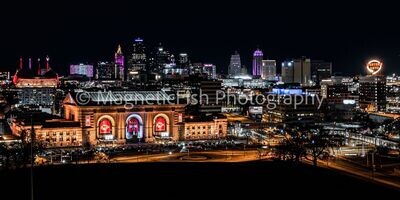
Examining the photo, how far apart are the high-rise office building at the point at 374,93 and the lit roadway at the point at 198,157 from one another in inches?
2203

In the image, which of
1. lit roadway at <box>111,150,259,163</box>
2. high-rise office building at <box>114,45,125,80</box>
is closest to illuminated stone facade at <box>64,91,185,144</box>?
lit roadway at <box>111,150,259,163</box>

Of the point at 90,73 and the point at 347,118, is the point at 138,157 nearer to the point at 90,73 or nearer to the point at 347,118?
the point at 347,118

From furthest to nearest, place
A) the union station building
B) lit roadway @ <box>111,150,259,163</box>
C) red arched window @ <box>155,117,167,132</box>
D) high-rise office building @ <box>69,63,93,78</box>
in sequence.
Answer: high-rise office building @ <box>69,63,93,78</box>
red arched window @ <box>155,117,167,132</box>
the union station building
lit roadway @ <box>111,150,259,163</box>

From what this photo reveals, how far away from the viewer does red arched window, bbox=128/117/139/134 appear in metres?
53.6

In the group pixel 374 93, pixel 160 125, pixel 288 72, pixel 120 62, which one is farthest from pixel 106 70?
pixel 160 125

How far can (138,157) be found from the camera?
4284 cm

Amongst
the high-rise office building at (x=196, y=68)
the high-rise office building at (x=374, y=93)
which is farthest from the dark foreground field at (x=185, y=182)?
the high-rise office building at (x=196, y=68)

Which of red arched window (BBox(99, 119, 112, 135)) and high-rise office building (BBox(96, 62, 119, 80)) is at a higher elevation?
high-rise office building (BBox(96, 62, 119, 80))

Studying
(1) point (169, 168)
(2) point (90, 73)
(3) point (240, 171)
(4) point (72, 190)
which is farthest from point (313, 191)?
(2) point (90, 73)

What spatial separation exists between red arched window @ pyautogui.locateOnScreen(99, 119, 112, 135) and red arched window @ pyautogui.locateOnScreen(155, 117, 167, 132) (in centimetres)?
492

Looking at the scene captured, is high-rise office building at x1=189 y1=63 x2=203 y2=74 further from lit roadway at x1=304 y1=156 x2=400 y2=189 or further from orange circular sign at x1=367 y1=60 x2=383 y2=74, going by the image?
lit roadway at x1=304 y1=156 x2=400 y2=189

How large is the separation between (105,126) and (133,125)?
2.89 m

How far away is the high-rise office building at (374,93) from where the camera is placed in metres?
94.2

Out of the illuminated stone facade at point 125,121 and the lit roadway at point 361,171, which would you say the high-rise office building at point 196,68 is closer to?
the illuminated stone facade at point 125,121
